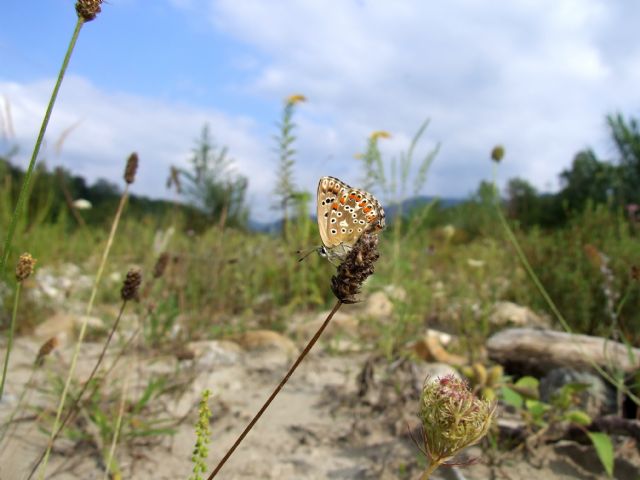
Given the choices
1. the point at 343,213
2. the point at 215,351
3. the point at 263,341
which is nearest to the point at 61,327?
the point at 215,351

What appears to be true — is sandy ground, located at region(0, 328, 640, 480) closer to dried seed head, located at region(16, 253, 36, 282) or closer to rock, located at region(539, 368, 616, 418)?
rock, located at region(539, 368, 616, 418)

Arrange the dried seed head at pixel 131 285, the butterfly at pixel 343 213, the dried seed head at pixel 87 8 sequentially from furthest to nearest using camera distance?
the butterfly at pixel 343 213, the dried seed head at pixel 131 285, the dried seed head at pixel 87 8

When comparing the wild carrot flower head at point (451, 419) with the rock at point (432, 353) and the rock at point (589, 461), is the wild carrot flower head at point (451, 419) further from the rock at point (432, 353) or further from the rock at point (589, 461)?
the rock at point (432, 353)

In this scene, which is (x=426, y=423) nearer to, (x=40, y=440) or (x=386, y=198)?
(x=40, y=440)

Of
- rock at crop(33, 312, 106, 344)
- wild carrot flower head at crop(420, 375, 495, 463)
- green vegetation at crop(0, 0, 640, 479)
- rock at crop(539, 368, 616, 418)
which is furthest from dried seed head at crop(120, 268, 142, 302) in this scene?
rock at crop(33, 312, 106, 344)

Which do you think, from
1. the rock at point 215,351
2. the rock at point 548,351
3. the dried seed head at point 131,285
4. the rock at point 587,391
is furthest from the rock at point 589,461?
the rock at point 215,351

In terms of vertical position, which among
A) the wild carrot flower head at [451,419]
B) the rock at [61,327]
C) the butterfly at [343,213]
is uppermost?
the butterfly at [343,213]

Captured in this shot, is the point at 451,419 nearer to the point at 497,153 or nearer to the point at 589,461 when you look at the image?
the point at 589,461
